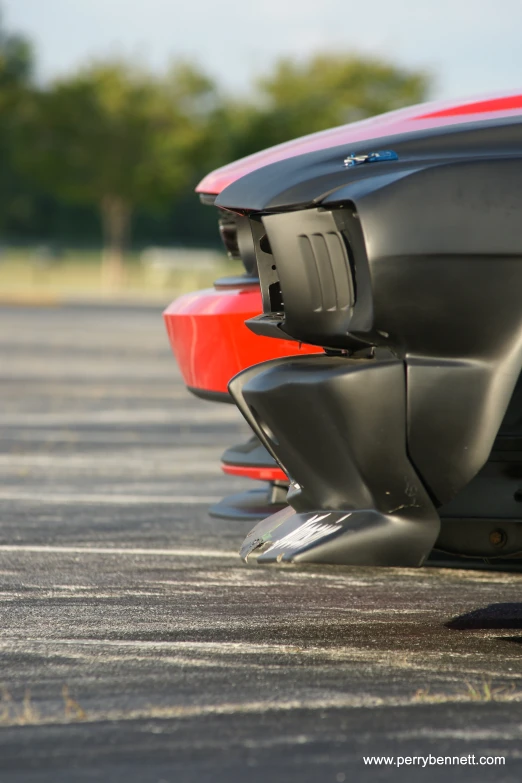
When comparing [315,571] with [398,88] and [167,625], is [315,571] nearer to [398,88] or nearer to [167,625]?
[167,625]

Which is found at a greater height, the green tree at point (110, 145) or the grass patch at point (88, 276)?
the green tree at point (110, 145)

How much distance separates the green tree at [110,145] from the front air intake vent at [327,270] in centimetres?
4214

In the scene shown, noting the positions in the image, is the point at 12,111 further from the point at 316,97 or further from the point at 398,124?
the point at 398,124

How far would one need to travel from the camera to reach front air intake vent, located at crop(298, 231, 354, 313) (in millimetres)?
3557

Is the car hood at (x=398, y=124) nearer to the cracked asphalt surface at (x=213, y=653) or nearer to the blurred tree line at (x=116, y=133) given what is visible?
the cracked asphalt surface at (x=213, y=653)

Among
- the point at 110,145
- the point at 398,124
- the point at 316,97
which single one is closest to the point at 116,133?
the point at 110,145

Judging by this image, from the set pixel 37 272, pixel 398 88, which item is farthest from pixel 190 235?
pixel 37 272

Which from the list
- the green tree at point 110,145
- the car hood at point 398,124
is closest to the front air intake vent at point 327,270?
the car hood at point 398,124

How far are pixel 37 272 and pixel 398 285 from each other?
41942 millimetres

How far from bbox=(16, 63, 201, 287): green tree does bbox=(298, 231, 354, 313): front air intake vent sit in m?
42.1

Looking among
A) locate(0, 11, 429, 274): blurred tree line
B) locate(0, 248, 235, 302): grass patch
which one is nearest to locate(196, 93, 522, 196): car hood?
locate(0, 248, 235, 302): grass patch

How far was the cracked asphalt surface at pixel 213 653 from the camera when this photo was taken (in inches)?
115

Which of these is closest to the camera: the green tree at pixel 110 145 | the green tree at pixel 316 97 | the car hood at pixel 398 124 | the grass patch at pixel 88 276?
the car hood at pixel 398 124

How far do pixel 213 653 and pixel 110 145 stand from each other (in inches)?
1738
